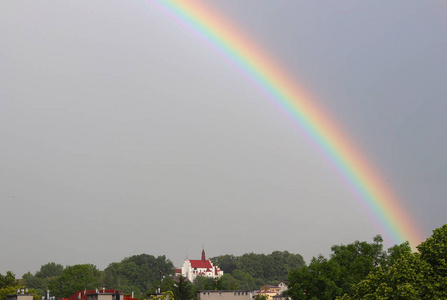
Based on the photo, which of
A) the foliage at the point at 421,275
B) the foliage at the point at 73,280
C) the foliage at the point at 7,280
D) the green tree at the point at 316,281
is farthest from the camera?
the foliage at the point at 73,280

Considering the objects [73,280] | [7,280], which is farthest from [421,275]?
[73,280]

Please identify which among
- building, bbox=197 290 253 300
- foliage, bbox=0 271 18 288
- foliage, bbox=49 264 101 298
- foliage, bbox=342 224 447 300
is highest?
foliage, bbox=49 264 101 298

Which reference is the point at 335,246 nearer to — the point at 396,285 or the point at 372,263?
the point at 372,263

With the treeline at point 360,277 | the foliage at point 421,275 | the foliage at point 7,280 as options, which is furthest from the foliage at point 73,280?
the foliage at point 421,275

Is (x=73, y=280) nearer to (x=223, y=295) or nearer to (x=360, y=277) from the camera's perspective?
(x=223, y=295)

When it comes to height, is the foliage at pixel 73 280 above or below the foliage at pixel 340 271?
above

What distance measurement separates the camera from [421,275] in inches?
1510

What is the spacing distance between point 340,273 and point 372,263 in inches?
216

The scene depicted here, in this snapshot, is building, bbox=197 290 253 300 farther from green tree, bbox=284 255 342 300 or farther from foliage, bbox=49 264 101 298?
foliage, bbox=49 264 101 298

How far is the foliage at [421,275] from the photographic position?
3781 cm

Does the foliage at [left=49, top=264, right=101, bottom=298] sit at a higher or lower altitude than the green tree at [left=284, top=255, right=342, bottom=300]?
higher

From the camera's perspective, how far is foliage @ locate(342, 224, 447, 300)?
124 ft

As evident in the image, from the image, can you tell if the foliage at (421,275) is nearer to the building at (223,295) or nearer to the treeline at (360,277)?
the treeline at (360,277)

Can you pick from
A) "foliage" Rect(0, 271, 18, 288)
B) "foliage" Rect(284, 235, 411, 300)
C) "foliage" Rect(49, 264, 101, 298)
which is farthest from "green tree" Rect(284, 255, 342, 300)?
"foliage" Rect(49, 264, 101, 298)
